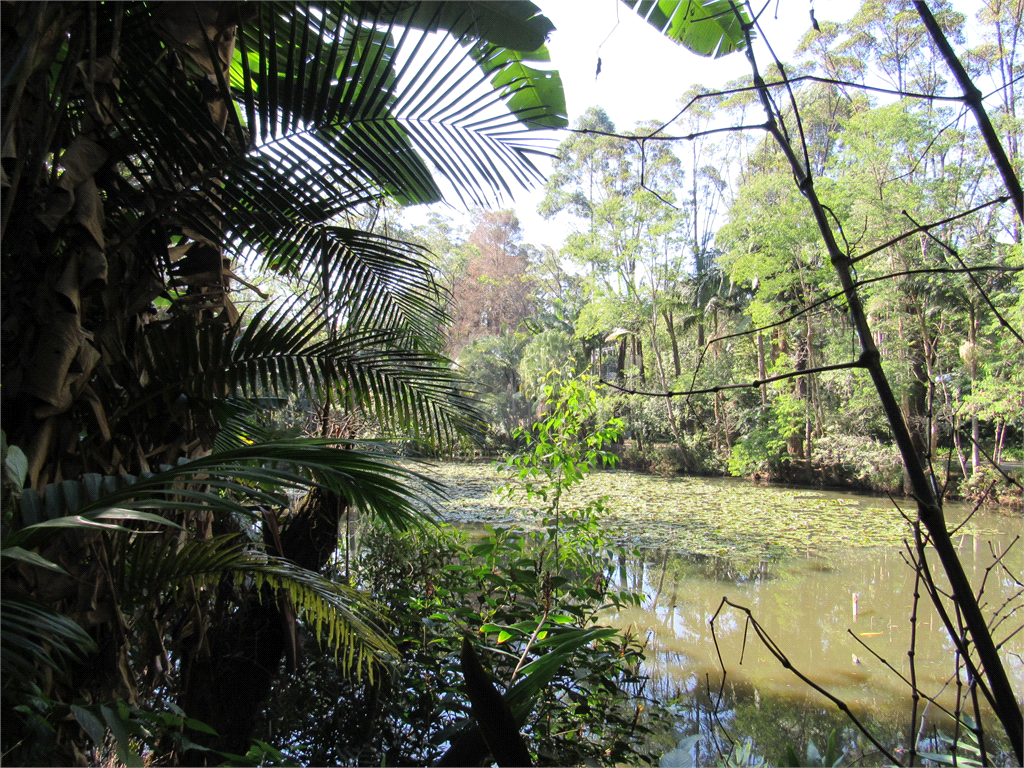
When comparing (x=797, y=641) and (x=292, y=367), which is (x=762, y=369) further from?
(x=292, y=367)

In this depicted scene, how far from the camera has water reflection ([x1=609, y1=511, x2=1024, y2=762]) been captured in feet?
9.63

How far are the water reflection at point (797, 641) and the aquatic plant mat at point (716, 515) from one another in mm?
364

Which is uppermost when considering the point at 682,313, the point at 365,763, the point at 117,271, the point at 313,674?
the point at 682,313

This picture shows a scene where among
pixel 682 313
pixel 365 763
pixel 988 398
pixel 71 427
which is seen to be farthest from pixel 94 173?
pixel 682 313

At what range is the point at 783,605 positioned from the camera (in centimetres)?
452

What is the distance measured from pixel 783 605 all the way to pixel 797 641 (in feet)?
2.04

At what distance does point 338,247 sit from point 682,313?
1514 centimetres

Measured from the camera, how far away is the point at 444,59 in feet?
4.48

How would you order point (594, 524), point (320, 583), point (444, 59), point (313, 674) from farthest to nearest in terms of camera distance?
1. point (594, 524)
2. point (313, 674)
3. point (444, 59)
4. point (320, 583)

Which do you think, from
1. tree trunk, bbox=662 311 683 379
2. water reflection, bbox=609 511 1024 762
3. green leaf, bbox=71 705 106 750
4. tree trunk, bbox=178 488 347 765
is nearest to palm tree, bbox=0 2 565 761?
green leaf, bbox=71 705 106 750

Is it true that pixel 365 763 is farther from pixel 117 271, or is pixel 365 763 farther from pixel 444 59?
pixel 444 59

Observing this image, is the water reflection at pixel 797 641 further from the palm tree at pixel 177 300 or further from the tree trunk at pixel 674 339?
the tree trunk at pixel 674 339

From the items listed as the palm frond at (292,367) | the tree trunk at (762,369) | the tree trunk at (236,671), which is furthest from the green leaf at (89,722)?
the tree trunk at (762,369)

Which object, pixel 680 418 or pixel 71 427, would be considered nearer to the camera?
pixel 71 427
